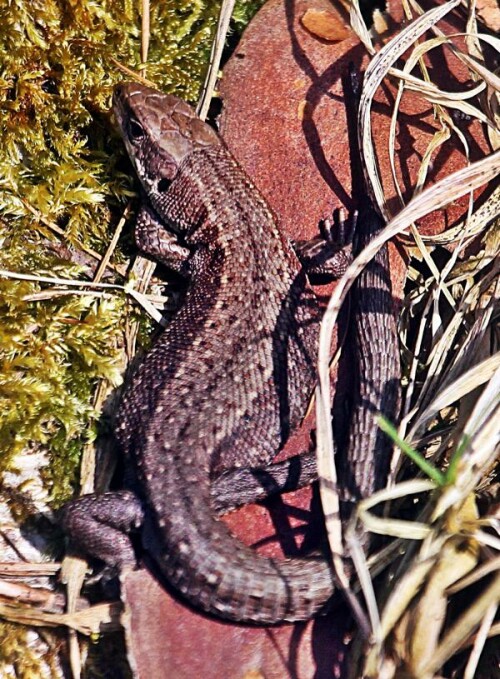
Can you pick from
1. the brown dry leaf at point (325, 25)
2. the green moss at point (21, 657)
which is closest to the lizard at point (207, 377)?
the green moss at point (21, 657)

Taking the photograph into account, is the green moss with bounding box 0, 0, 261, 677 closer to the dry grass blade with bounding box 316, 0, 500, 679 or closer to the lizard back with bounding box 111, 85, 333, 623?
the lizard back with bounding box 111, 85, 333, 623

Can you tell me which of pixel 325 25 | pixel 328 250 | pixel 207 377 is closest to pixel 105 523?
pixel 207 377

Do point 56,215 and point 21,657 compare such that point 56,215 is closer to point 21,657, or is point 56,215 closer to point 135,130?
point 135,130

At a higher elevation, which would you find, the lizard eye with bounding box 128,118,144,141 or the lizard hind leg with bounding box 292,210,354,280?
the lizard eye with bounding box 128,118,144,141

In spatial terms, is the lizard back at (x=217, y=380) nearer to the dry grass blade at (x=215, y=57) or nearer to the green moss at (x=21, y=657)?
the dry grass blade at (x=215, y=57)

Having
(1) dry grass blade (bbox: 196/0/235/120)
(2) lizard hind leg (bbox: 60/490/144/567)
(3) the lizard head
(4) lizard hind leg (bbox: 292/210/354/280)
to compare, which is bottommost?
(2) lizard hind leg (bbox: 60/490/144/567)

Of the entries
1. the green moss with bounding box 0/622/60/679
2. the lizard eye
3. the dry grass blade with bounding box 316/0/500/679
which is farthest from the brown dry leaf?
the green moss with bounding box 0/622/60/679
